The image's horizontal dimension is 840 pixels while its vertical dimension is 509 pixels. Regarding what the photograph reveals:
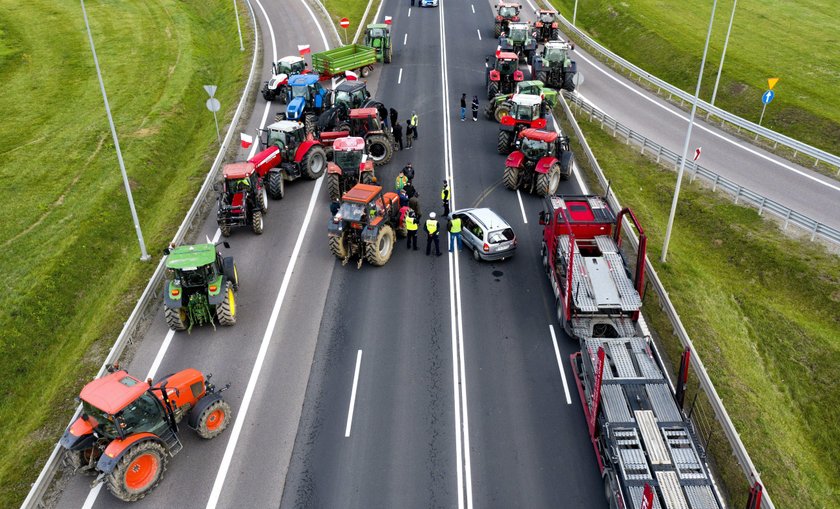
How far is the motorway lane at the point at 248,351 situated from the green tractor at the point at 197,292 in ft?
1.72

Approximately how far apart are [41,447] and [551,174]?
70.1 feet

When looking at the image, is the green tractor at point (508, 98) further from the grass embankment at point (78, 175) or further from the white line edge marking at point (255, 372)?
the grass embankment at point (78, 175)

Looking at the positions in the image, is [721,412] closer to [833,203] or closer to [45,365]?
[833,203]

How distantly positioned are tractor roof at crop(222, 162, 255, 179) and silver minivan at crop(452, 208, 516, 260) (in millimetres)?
8642

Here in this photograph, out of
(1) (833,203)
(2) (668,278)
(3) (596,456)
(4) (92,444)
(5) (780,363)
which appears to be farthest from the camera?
(1) (833,203)

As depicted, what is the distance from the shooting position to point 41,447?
15.7 meters

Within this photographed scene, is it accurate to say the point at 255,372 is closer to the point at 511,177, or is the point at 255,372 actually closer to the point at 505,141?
the point at 511,177

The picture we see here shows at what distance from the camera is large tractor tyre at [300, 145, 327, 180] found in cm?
2816

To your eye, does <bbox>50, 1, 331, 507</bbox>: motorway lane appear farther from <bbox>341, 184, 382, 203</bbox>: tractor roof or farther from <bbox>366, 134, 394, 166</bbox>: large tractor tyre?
<bbox>366, 134, 394, 166</bbox>: large tractor tyre

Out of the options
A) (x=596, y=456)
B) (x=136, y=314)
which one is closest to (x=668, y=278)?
(x=596, y=456)

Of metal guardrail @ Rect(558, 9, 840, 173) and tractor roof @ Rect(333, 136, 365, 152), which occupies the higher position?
tractor roof @ Rect(333, 136, 365, 152)

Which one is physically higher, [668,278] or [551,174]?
[551,174]

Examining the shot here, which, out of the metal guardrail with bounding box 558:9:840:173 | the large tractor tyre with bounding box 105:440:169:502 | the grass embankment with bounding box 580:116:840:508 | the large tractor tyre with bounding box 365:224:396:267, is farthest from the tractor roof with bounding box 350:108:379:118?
the metal guardrail with bounding box 558:9:840:173

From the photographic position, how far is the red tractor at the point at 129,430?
13281 millimetres
